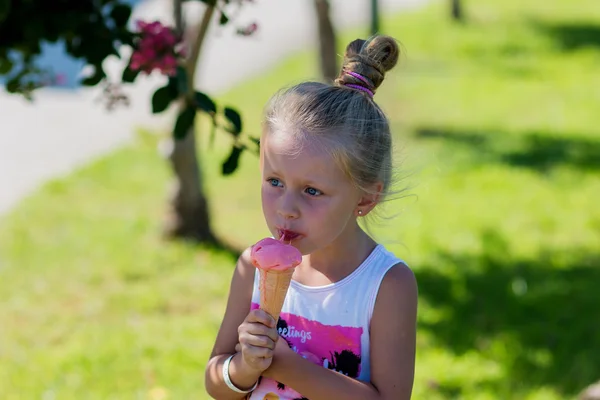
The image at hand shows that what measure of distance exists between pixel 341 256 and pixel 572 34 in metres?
10.9

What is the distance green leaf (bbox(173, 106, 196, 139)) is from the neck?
85 centimetres

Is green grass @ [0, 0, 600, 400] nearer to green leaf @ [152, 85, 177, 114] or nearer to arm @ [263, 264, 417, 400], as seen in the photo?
arm @ [263, 264, 417, 400]

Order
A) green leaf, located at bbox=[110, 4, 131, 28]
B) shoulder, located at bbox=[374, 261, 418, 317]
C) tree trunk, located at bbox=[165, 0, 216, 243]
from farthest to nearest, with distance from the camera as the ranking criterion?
tree trunk, located at bbox=[165, 0, 216, 243] < green leaf, located at bbox=[110, 4, 131, 28] < shoulder, located at bbox=[374, 261, 418, 317]

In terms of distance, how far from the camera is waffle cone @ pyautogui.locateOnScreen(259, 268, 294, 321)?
1.80m

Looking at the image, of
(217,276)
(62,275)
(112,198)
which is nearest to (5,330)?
(62,275)

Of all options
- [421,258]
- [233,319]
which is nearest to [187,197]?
[421,258]

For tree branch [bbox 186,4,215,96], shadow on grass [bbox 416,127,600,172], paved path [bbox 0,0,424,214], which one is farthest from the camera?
paved path [bbox 0,0,424,214]

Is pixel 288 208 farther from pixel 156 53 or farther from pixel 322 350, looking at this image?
pixel 156 53

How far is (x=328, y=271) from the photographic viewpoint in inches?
81.0

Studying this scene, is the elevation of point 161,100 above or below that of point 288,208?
below

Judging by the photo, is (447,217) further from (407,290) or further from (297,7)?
(297,7)

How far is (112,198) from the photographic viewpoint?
6.98 meters

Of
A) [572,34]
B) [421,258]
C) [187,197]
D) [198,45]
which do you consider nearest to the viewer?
[198,45]

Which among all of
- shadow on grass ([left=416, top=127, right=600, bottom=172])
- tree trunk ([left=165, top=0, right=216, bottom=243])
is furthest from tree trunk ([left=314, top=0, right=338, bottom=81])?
shadow on grass ([left=416, top=127, right=600, bottom=172])
